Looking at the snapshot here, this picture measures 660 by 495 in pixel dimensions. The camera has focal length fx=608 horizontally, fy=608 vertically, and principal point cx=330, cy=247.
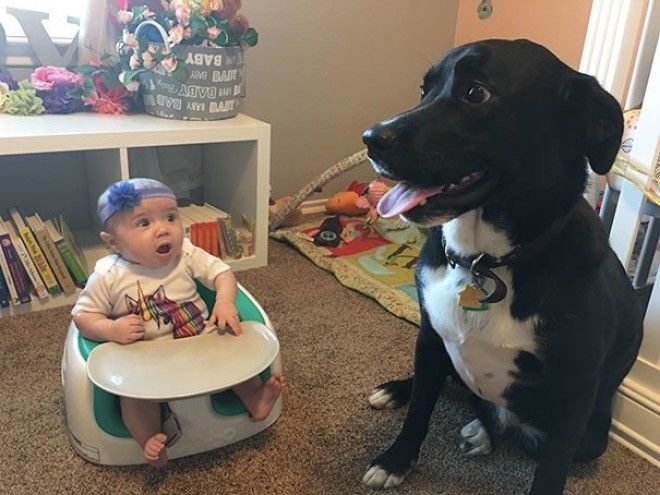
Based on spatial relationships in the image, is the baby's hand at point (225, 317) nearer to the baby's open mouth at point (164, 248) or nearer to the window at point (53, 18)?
the baby's open mouth at point (164, 248)

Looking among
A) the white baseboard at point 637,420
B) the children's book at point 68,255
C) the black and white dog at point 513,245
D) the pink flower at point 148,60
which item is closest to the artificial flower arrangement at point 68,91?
the pink flower at point 148,60

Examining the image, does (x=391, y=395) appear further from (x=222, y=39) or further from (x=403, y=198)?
(x=222, y=39)

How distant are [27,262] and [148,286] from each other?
0.54 m

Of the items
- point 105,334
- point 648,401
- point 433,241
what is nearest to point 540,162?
point 433,241

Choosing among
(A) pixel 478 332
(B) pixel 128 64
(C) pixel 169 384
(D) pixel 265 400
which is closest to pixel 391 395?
(D) pixel 265 400

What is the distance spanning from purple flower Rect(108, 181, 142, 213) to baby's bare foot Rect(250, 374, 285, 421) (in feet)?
1.39

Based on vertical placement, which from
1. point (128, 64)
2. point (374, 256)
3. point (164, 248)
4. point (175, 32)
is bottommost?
point (374, 256)

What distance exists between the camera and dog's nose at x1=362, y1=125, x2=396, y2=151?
0.82 metres

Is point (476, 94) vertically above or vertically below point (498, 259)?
above

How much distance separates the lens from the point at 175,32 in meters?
1.63

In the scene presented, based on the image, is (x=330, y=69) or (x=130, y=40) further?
(x=330, y=69)

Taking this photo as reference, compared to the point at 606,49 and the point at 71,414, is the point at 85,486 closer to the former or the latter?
the point at 71,414

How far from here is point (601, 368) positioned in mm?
1025

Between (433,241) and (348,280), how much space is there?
2.71ft
